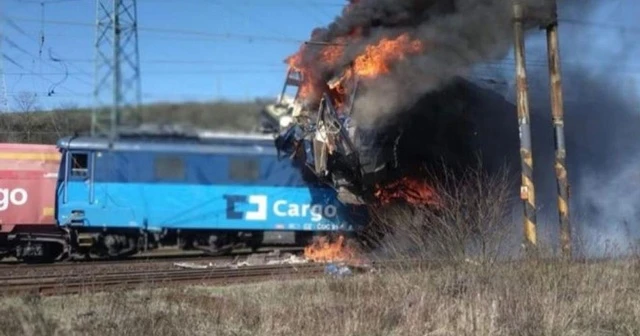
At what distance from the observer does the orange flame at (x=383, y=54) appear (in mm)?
15773

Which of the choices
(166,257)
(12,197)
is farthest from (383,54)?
(12,197)

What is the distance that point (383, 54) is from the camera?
1575 centimetres

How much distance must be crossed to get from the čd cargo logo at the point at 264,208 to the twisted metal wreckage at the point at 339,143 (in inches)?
78.8

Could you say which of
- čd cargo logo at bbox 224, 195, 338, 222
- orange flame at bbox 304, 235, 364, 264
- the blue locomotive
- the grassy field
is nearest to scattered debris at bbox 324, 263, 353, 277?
the grassy field

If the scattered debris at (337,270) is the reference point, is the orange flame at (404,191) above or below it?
above

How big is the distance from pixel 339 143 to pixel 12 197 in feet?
33.0

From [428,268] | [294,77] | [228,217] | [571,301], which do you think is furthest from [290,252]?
[571,301]

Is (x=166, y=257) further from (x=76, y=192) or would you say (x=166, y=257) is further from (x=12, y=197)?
(x=12, y=197)

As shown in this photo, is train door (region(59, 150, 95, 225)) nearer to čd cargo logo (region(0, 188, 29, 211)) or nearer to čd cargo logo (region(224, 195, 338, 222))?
čd cargo logo (region(0, 188, 29, 211))

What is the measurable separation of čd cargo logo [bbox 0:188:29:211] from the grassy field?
1117 cm

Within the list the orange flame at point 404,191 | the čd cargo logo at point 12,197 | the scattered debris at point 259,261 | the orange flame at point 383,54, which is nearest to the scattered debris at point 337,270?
the scattered debris at point 259,261

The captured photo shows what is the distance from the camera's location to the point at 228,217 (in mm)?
19969

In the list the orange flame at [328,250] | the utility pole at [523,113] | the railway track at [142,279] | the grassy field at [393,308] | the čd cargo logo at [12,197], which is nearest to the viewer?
the grassy field at [393,308]

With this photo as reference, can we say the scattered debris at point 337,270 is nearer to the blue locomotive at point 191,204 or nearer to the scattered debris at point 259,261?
the scattered debris at point 259,261
